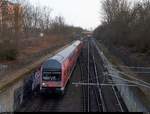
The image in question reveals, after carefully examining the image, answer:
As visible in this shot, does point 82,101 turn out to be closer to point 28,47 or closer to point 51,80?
point 51,80

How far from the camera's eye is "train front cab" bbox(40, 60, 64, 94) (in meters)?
26.4

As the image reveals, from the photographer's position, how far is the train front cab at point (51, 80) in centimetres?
2644

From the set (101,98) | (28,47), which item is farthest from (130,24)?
(101,98)

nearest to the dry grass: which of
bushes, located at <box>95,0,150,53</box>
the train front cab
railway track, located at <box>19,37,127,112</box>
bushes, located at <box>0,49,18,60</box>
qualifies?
bushes, located at <box>0,49,18,60</box>

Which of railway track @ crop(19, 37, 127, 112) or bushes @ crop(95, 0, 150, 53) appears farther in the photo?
bushes @ crop(95, 0, 150, 53)

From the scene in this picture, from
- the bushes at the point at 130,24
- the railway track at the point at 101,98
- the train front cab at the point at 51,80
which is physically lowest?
the railway track at the point at 101,98

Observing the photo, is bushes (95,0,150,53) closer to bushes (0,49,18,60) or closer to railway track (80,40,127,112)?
railway track (80,40,127,112)

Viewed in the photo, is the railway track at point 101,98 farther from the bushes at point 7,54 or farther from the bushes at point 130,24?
the bushes at point 130,24

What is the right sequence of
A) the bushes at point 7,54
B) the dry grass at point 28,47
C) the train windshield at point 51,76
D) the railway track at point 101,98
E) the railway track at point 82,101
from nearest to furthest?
the railway track at point 82,101 → the railway track at point 101,98 → the train windshield at point 51,76 → the bushes at point 7,54 → the dry grass at point 28,47

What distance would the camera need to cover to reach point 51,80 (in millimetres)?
26484

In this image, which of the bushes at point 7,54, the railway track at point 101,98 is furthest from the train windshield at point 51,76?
the bushes at point 7,54

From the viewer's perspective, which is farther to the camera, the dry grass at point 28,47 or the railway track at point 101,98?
the dry grass at point 28,47

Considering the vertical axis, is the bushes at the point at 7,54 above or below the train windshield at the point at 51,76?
above

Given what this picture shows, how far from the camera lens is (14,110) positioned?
73.8ft
